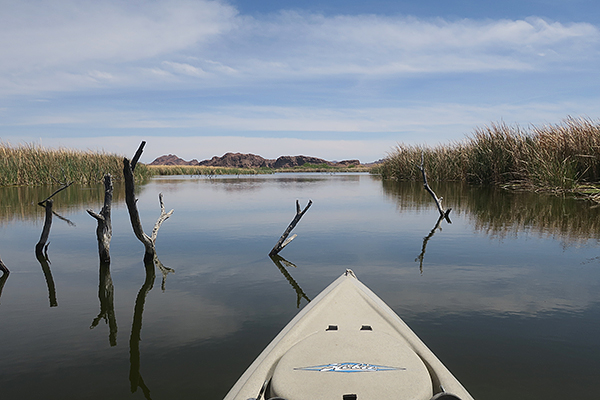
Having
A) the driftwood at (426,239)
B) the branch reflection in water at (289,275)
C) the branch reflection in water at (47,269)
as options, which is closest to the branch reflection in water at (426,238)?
the driftwood at (426,239)

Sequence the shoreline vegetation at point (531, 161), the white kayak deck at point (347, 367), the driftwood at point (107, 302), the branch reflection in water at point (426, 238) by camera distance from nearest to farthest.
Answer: the white kayak deck at point (347, 367) → the driftwood at point (107, 302) → the branch reflection in water at point (426, 238) → the shoreline vegetation at point (531, 161)

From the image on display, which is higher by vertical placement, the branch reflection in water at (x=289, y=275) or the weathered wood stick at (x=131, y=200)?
the weathered wood stick at (x=131, y=200)

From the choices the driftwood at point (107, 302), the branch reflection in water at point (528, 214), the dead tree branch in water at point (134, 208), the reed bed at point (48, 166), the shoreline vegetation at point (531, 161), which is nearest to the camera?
the driftwood at point (107, 302)

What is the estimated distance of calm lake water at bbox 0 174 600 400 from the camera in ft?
8.93

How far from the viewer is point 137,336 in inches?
133

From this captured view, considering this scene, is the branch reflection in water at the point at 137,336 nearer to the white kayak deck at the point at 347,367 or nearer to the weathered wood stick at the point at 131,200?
the weathered wood stick at the point at 131,200

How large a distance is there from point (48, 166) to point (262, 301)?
68.7 feet

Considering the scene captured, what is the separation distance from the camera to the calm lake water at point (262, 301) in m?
2.72

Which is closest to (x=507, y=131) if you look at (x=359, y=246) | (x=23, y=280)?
(x=359, y=246)

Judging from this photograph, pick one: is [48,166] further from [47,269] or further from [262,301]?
[262,301]

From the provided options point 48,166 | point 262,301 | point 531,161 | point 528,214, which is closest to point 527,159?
point 531,161

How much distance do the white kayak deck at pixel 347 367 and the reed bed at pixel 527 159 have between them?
12.7 meters

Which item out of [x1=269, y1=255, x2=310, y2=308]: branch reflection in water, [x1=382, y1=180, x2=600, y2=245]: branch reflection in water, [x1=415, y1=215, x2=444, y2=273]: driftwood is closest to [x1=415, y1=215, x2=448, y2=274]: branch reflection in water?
[x1=415, y1=215, x2=444, y2=273]: driftwood

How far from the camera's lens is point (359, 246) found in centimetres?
665
